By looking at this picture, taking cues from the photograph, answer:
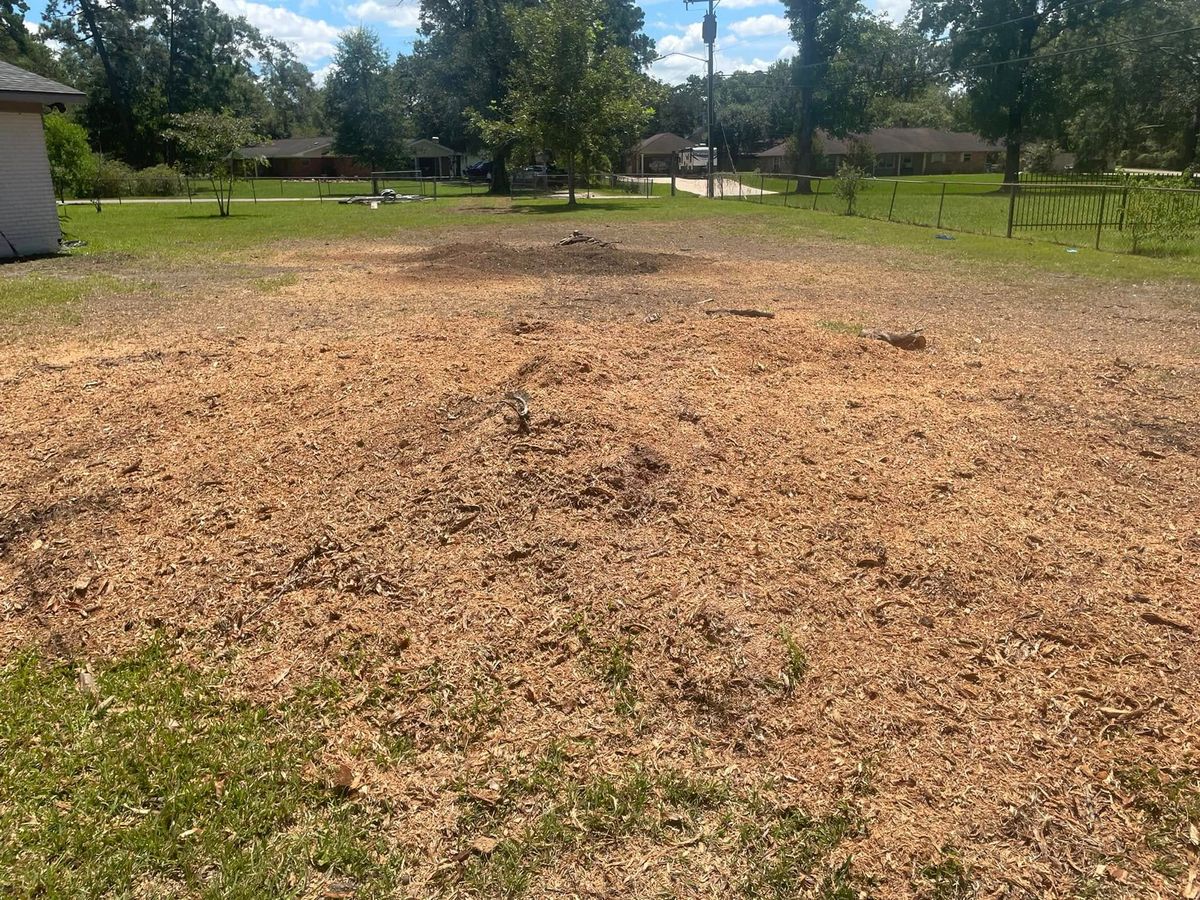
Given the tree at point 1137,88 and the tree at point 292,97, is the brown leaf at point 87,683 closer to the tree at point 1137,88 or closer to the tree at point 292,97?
the tree at point 1137,88

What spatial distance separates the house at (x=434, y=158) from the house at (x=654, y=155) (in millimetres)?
14483

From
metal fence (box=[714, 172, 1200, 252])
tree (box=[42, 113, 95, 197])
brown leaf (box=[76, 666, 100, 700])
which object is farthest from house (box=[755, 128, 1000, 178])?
brown leaf (box=[76, 666, 100, 700])

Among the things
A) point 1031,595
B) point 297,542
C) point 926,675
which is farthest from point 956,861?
point 297,542

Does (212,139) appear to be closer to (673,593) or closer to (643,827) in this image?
(673,593)

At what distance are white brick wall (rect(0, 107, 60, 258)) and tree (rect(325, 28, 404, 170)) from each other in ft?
151

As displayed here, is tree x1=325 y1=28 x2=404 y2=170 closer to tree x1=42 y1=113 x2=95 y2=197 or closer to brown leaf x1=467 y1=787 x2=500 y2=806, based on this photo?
tree x1=42 y1=113 x2=95 y2=197

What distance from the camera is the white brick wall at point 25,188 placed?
643 inches

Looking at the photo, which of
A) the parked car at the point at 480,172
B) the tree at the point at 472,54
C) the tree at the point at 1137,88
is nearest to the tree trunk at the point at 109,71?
the tree at the point at 472,54

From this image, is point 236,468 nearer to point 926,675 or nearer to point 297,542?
point 297,542

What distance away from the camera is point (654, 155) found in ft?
249

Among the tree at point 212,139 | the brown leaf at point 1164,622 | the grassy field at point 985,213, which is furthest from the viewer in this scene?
the tree at point 212,139

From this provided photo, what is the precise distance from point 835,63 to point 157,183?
41.5 metres

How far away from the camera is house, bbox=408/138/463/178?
2569 inches

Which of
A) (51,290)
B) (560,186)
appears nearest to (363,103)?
(560,186)
